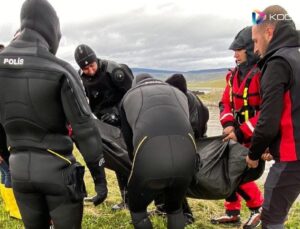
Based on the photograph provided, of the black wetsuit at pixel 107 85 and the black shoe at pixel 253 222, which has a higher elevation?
the black wetsuit at pixel 107 85

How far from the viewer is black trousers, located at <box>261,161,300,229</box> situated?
130 inches

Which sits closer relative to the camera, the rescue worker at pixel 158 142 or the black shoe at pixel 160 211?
the rescue worker at pixel 158 142

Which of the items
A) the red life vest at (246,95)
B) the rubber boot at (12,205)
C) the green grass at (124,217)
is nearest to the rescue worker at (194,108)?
the red life vest at (246,95)

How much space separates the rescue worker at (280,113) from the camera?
3211 mm

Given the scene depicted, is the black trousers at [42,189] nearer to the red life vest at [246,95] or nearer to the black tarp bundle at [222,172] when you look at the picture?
the black tarp bundle at [222,172]

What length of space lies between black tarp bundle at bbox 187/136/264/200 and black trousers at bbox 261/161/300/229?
1.21 metres

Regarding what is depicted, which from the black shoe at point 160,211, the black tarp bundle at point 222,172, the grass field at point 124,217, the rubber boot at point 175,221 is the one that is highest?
the black tarp bundle at point 222,172

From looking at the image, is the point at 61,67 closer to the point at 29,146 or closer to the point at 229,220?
the point at 29,146

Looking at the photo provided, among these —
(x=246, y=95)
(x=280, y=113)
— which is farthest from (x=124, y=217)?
(x=280, y=113)

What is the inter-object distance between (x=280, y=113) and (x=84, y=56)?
3.29 meters

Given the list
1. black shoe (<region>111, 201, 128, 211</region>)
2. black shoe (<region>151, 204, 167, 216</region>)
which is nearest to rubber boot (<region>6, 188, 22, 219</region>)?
black shoe (<region>111, 201, 128, 211</region>)

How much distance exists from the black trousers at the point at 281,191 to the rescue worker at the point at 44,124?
141cm

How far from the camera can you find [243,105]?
4.80 metres

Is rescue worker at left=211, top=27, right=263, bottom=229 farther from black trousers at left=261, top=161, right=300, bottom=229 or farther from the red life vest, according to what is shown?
black trousers at left=261, top=161, right=300, bottom=229
